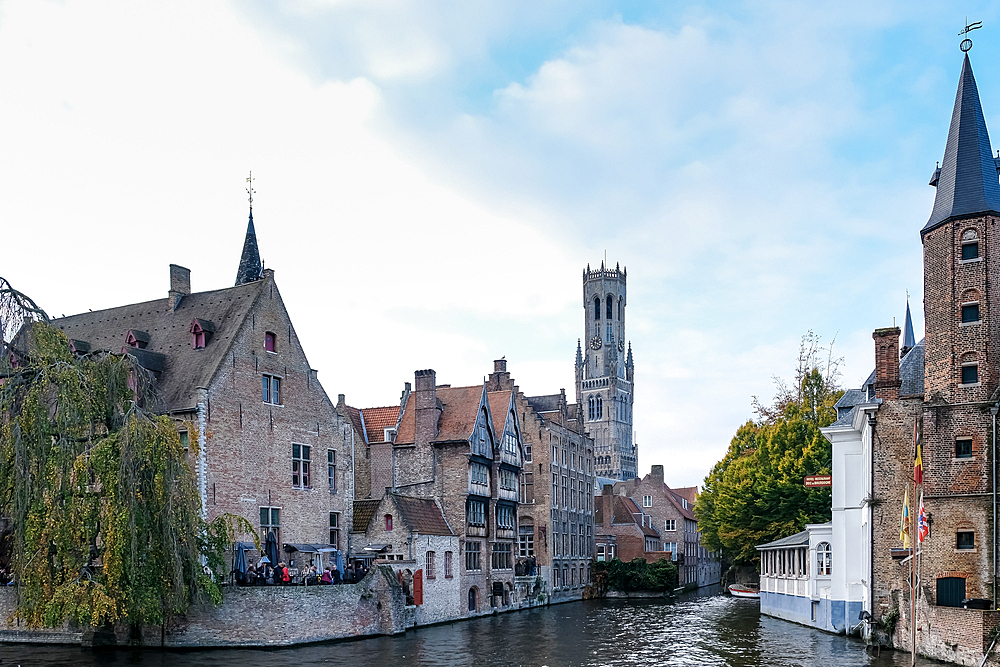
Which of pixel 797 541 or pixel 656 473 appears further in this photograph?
pixel 656 473

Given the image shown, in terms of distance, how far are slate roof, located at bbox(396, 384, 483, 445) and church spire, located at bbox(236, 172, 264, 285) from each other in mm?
11130

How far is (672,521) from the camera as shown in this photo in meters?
77.5

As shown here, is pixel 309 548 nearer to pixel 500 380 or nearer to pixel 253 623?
pixel 253 623

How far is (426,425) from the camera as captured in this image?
4328 centimetres

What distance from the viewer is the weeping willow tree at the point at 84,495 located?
84.4 ft

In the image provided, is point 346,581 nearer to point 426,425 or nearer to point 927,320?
point 426,425

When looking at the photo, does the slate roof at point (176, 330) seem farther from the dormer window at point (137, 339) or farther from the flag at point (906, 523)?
the flag at point (906, 523)

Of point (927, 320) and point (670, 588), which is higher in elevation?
point (927, 320)

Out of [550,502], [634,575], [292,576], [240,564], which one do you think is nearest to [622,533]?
[634,575]

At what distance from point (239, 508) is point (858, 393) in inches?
945

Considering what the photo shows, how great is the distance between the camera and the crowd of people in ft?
102

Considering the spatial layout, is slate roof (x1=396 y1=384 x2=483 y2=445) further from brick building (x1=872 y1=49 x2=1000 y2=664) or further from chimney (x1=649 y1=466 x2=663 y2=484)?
chimney (x1=649 y1=466 x2=663 y2=484)

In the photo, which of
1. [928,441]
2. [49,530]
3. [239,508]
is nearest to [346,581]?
[239,508]

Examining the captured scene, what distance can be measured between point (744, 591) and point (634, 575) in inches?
275
